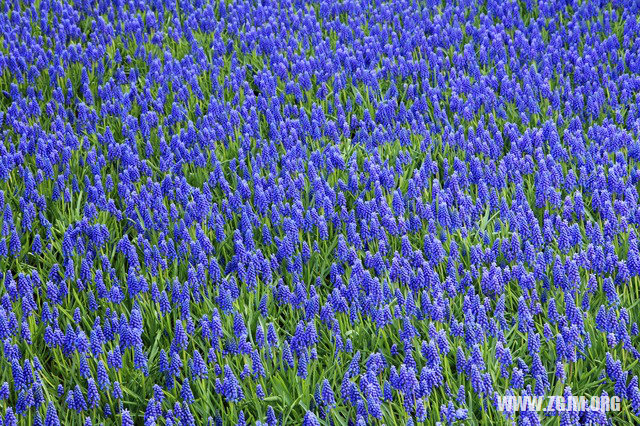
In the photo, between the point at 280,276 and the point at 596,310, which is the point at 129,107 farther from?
the point at 596,310

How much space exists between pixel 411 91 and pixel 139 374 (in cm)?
385

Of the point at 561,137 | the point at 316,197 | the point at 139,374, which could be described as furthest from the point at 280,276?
the point at 561,137

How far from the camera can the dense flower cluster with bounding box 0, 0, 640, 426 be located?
4.11 metres

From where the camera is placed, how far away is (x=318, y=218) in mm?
5344

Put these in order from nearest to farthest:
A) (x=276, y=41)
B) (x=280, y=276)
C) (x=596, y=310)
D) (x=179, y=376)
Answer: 1. (x=179, y=376)
2. (x=596, y=310)
3. (x=280, y=276)
4. (x=276, y=41)

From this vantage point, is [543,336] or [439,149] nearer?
[543,336]

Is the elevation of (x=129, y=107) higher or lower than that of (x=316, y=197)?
higher

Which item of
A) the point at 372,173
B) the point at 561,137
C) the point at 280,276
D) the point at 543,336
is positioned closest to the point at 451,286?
the point at 543,336

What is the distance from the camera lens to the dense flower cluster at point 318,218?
13.5 ft

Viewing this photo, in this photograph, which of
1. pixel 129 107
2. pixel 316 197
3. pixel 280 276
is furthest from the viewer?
pixel 129 107

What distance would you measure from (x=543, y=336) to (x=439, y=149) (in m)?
2.33

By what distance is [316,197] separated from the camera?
565cm

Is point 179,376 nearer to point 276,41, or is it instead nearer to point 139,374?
point 139,374

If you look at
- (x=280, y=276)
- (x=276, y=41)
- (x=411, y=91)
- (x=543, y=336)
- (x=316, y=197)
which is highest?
(x=276, y=41)
